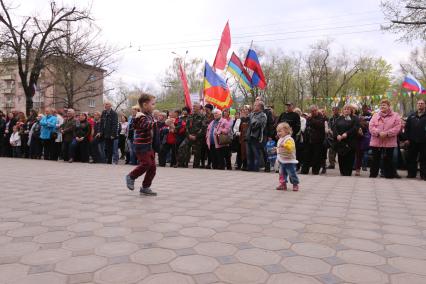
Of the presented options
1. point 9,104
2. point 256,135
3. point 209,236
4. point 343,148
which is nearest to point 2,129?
point 256,135

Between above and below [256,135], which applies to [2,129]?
above

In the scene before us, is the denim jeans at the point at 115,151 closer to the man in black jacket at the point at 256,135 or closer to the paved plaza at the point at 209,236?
the man in black jacket at the point at 256,135

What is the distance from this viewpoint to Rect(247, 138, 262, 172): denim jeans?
9.93 m

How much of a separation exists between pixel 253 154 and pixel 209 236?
669 centimetres

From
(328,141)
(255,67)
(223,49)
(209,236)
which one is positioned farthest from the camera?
(223,49)

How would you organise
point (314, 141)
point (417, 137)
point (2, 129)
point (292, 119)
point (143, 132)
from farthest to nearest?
point (2, 129), point (292, 119), point (314, 141), point (417, 137), point (143, 132)

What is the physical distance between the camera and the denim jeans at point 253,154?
9.93m

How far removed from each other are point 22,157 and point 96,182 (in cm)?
938

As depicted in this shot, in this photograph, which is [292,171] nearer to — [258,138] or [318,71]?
[258,138]

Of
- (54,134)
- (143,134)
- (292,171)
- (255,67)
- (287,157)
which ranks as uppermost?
(255,67)

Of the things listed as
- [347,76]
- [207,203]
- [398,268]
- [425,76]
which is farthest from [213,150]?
[425,76]

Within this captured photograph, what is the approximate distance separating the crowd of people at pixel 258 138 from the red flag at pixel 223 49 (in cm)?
223

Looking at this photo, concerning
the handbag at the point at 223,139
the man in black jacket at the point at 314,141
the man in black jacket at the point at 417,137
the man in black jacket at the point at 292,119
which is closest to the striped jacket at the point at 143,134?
the handbag at the point at 223,139

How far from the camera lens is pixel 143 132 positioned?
579 cm
